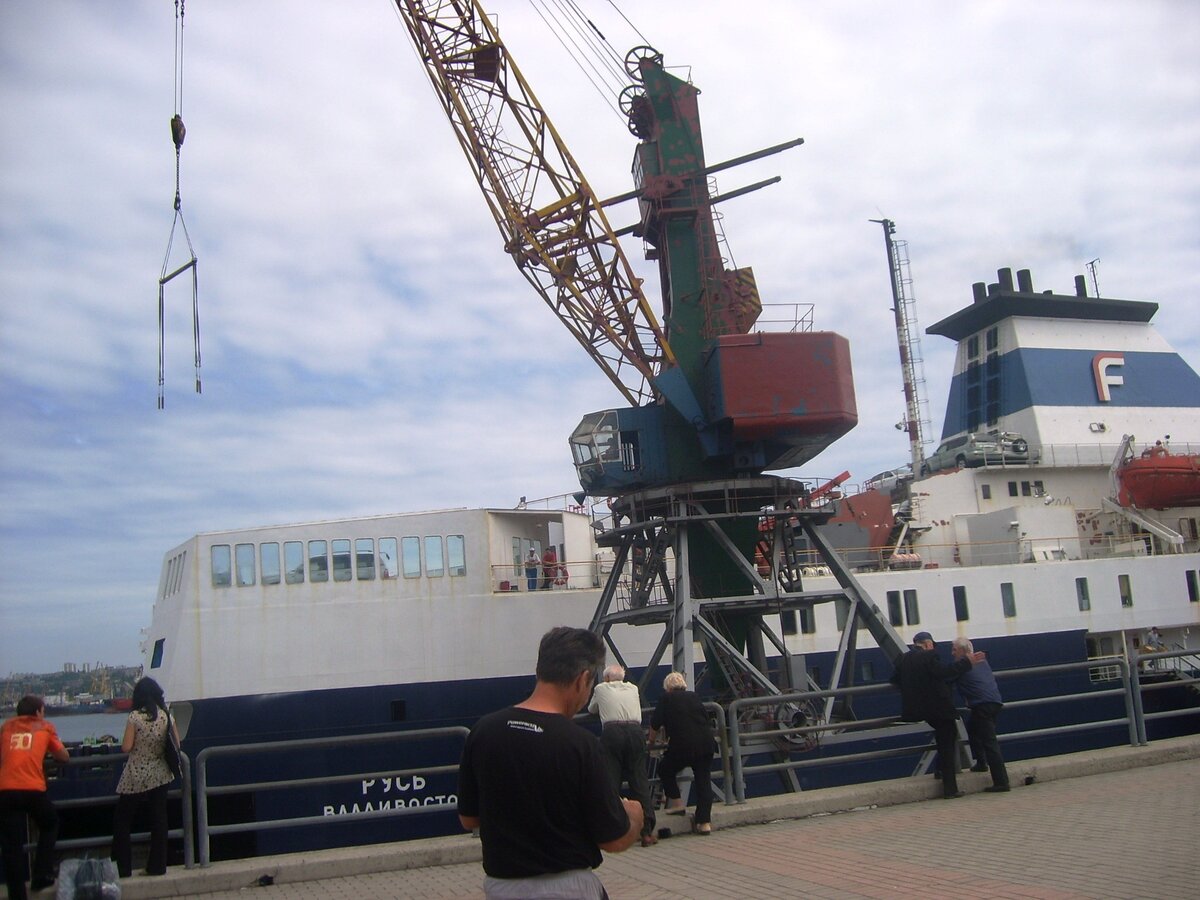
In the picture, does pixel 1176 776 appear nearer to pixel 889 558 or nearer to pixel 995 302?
pixel 889 558

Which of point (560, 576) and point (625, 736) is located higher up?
point (560, 576)

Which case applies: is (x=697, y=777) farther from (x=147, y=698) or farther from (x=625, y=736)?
(x=147, y=698)

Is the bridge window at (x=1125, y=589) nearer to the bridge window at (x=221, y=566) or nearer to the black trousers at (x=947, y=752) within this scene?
the black trousers at (x=947, y=752)

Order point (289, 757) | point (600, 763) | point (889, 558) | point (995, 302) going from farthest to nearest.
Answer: point (995, 302)
point (889, 558)
point (289, 757)
point (600, 763)

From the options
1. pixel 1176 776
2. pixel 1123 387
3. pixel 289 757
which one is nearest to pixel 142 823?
pixel 289 757

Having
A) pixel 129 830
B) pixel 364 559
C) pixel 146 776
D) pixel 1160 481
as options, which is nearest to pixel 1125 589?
pixel 1160 481

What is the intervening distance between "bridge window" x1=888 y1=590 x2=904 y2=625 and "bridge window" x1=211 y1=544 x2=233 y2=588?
1573 centimetres

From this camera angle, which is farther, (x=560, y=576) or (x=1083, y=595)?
(x=1083, y=595)

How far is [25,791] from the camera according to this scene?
792 cm

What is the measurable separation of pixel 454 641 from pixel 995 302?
22.8m

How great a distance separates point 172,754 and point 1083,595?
84.7 feet

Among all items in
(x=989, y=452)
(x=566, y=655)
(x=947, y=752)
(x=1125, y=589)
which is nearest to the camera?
(x=566, y=655)

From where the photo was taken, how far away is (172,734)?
8.74 m

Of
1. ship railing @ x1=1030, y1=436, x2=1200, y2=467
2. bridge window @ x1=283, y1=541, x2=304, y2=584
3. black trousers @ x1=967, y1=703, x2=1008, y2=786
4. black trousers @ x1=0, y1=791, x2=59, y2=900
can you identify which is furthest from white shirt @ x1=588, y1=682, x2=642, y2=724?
ship railing @ x1=1030, y1=436, x2=1200, y2=467
